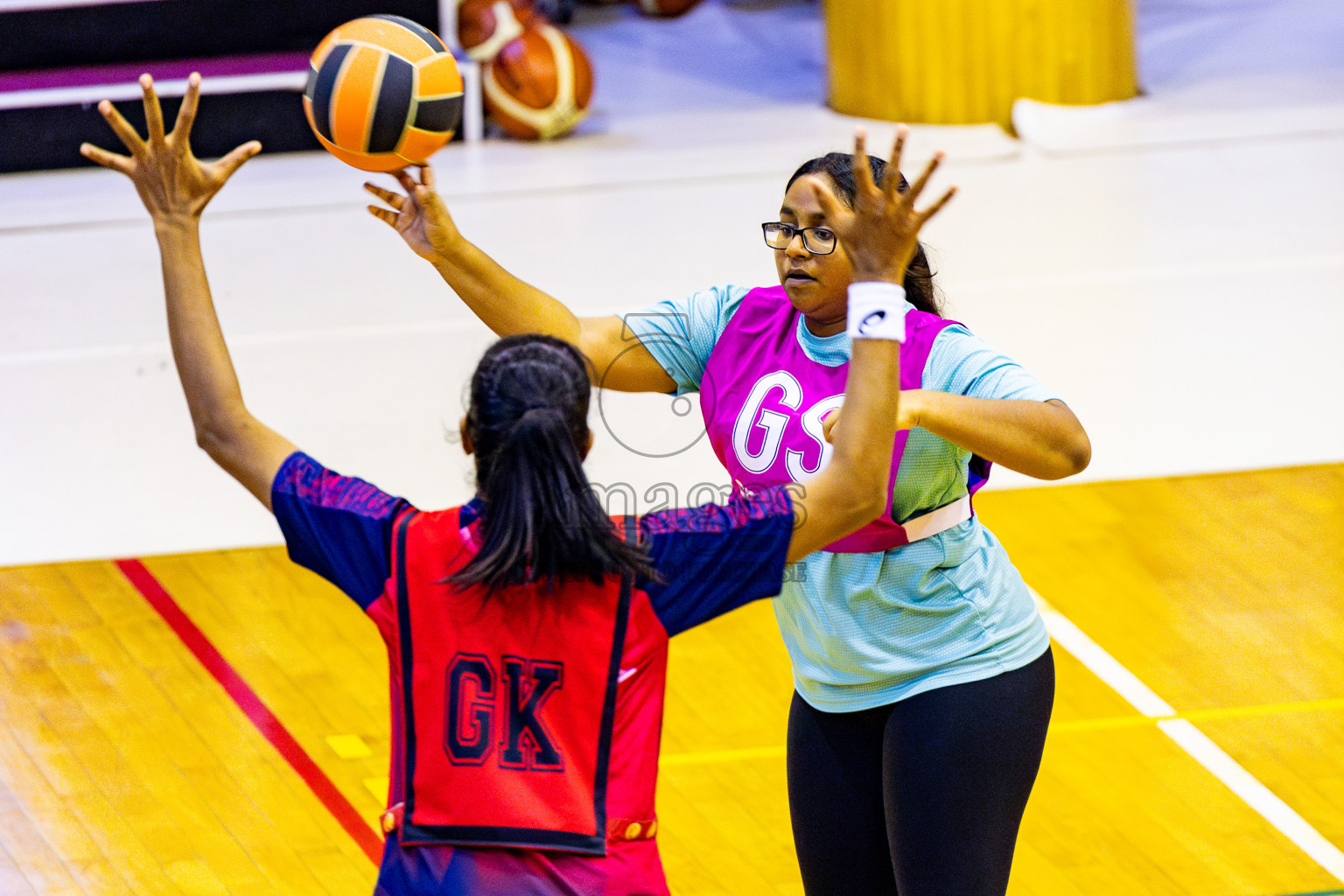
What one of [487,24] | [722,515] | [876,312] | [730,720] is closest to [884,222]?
[876,312]

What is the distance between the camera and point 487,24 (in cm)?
1009

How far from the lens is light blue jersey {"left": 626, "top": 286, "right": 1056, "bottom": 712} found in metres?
2.60

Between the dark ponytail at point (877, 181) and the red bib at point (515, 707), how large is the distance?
98 centimetres

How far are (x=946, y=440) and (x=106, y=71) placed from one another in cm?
868

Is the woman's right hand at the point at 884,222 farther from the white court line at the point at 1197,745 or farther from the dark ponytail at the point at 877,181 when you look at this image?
the white court line at the point at 1197,745

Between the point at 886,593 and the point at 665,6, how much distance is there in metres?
11.2

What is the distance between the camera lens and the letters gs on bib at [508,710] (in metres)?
1.99

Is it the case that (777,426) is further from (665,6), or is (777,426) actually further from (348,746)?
(665,6)

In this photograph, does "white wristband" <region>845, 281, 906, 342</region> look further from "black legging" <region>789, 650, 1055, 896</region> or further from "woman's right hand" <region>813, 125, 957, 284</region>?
"black legging" <region>789, 650, 1055, 896</region>

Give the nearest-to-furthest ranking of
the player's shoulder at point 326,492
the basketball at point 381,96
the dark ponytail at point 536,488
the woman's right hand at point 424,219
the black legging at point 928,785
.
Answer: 1. the dark ponytail at point 536,488
2. the player's shoulder at point 326,492
3. the black legging at point 928,785
4. the woman's right hand at point 424,219
5. the basketball at point 381,96

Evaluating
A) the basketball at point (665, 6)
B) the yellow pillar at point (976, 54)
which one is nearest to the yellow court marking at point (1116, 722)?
the yellow pillar at point (976, 54)

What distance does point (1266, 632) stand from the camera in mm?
4766

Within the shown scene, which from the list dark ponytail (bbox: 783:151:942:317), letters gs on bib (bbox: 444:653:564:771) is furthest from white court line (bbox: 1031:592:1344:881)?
letters gs on bib (bbox: 444:653:564:771)

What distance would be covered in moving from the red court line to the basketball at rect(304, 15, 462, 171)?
1.60 metres
